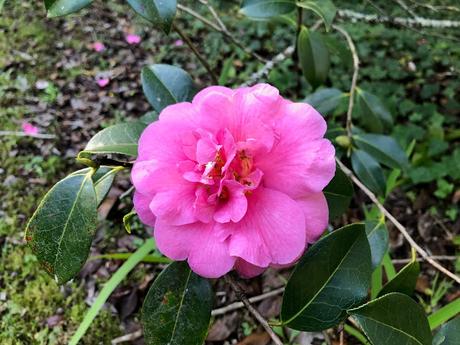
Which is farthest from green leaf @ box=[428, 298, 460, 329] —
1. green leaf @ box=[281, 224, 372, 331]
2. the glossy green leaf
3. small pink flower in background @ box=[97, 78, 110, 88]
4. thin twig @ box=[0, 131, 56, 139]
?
small pink flower in background @ box=[97, 78, 110, 88]

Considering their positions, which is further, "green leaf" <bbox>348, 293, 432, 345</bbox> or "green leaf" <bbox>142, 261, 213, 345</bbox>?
"green leaf" <bbox>142, 261, 213, 345</bbox>

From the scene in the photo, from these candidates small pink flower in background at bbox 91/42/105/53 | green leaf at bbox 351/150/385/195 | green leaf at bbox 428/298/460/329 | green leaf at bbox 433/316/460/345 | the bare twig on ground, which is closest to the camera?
green leaf at bbox 433/316/460/345

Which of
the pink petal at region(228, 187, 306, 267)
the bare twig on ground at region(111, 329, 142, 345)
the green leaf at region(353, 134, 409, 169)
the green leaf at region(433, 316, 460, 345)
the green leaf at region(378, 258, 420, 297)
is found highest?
the pink petal at region(228, 187, 306, 267)

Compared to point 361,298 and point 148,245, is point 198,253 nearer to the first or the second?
point 361,298

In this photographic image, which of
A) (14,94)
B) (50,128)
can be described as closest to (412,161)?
(50,128)

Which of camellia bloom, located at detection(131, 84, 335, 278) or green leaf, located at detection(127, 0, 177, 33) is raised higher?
green leaf, located at detection(127, 0, 177, 33)

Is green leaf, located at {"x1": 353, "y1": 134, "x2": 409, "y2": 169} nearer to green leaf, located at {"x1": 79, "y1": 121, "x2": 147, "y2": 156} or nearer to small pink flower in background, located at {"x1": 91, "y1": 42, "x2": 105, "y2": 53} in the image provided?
green leaf, located at {"x1": 79, "y1": 121, "x2": 147, "y2": 156}

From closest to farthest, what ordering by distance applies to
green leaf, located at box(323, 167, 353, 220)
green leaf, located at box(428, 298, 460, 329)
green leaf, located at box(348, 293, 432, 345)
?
green leaf, located at box(348, 293, 432, 345) < green leaf, located at box(323, 167, 353, 220) < green leaf, located at box(428, 298, 460, 329)

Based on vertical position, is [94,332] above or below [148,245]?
below
